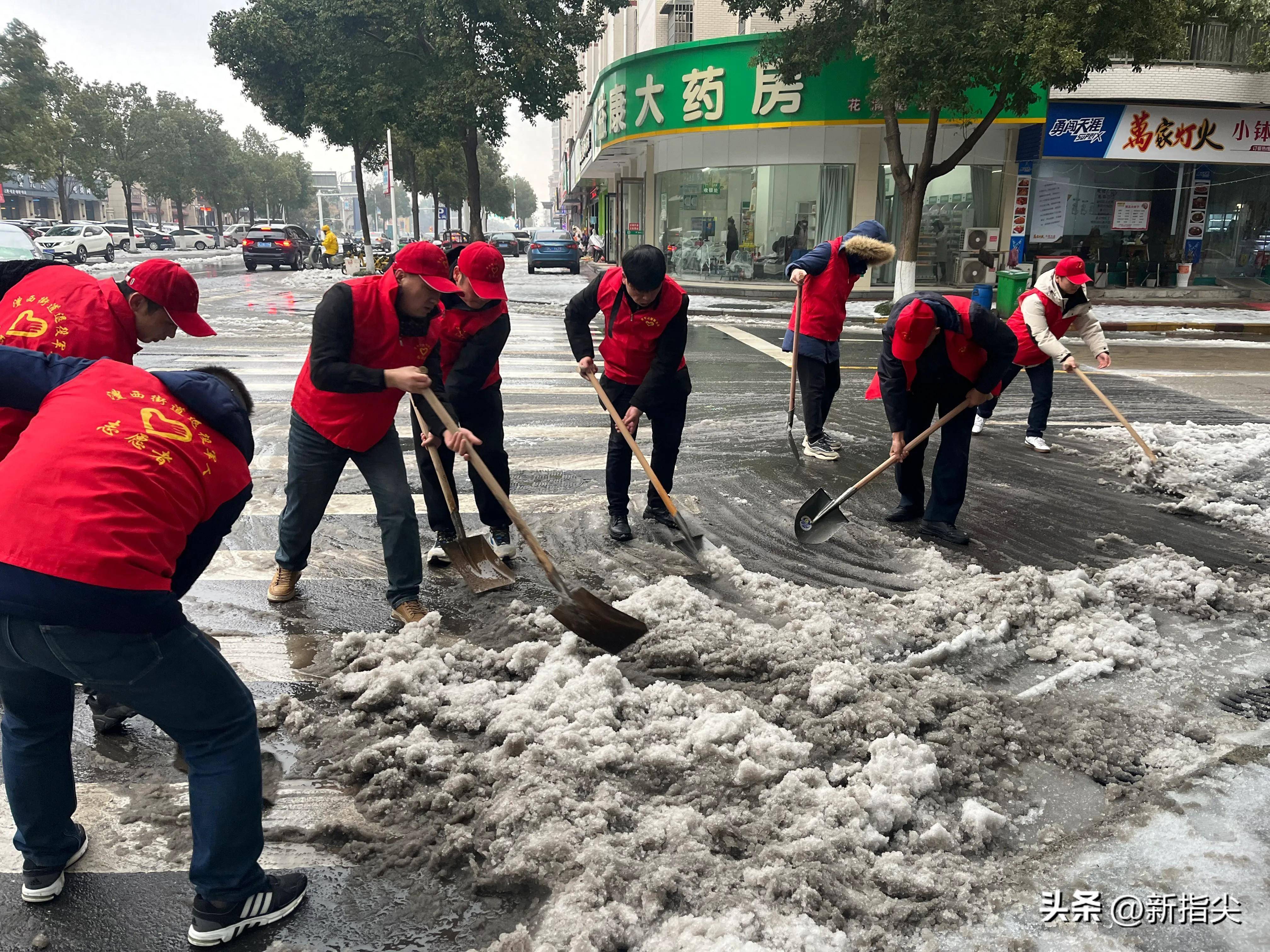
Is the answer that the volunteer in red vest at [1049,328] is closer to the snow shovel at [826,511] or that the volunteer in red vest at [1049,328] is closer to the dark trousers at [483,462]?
the snow shovel at [826,511]

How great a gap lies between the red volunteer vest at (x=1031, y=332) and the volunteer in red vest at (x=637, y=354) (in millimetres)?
3121

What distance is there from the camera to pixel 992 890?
97.8 inches

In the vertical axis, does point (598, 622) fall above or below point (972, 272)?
below

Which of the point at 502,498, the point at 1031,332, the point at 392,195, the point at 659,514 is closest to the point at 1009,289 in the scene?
the point at 1031,332

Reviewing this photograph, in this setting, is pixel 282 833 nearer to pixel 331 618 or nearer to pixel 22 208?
pixel 331 618

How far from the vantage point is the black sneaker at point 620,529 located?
515 centimetres

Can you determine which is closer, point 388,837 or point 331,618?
point 388,837

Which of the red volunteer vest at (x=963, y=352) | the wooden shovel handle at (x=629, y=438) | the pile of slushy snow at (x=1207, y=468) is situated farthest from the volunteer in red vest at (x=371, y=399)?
the pile of slushy snow at (x=1207, y=468)

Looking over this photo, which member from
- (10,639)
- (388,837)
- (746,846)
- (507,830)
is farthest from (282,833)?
(746,846)

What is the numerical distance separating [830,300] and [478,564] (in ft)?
11.6

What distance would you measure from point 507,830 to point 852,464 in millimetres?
4727

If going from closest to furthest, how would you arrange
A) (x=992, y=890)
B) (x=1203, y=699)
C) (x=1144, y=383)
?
(x=992, y=890), (x=1203, y=699), (x=1144, y=383)

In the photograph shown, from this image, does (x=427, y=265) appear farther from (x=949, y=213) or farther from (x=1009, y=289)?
(x=949, y=213)

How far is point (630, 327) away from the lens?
4953 mm
